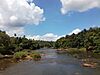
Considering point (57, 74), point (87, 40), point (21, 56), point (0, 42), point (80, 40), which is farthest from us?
point (80, 40)

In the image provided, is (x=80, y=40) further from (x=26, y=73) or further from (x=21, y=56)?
(x=26, y=73)

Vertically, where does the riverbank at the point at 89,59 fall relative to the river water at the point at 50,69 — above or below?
above

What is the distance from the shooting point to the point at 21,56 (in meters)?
86.1

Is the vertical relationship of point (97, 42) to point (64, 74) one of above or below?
above

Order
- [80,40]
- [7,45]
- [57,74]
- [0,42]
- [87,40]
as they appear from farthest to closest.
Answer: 1. [80,40]
2. [87,40]
3. [7,45]
4. [0,42]
5. [57,74]

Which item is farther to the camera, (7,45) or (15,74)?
(7,45)

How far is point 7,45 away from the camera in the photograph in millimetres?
113625

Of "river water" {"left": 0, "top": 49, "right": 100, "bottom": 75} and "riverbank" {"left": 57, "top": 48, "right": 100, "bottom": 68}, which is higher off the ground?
"riverbank" {"left": 57, "top": 48, "right": 100, "bottom": 68}

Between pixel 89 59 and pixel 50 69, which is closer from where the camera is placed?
pixel 50 69

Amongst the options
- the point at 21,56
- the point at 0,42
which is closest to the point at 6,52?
the point at 0,42

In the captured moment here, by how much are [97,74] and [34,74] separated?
13310mm

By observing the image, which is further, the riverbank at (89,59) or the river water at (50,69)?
the riverbank at (89,59)

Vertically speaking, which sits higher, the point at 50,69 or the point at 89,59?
the point at 89,59

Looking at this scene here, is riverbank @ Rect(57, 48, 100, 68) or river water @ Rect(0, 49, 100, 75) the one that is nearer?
river water @ Rect(0, 49, 100, 75)
